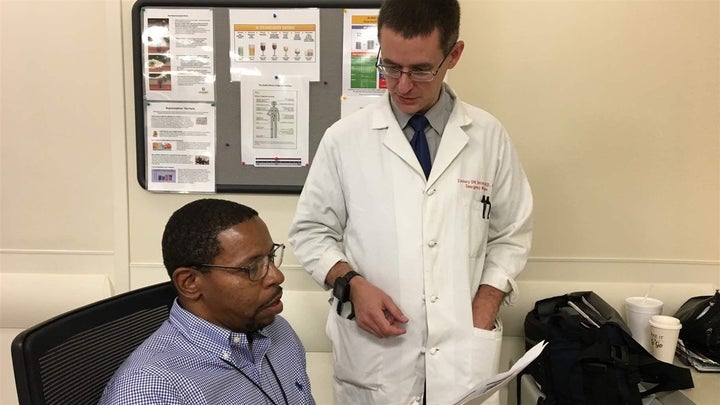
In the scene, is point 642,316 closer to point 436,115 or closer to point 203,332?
point 436,115

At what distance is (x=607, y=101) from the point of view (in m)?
1.91

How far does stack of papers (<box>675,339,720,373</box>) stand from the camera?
A: 1.64m

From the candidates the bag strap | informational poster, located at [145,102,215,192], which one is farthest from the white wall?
the bag strap

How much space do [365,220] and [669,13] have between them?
1457 millimetres

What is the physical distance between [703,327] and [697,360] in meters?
0.12

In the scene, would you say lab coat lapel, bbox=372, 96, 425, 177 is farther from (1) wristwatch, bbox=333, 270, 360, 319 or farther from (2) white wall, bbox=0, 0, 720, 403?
(2) white wall, bbox=0, 0, 720, 403

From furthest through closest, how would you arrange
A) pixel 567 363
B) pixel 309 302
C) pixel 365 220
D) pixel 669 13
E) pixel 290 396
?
1. pixel 309 302
2. pixel 669 13
3. pixel 567 363
4. pixel 365 220
5. pixel 290 396

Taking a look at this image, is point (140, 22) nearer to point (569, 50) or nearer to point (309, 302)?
point (309, 302)

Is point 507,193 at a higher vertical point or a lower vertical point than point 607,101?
lower

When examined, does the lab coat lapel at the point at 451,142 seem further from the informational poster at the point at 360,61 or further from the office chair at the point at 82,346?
the office chair at the point at 82,346

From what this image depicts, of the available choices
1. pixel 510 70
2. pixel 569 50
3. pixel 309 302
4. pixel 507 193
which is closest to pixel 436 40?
pixel 507 193

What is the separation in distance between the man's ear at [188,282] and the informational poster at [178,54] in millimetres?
1101

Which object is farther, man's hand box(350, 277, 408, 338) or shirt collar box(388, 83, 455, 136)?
shirt collar box(388, 83, 455, 136)

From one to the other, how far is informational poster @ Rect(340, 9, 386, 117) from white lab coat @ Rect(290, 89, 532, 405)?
51 cm
